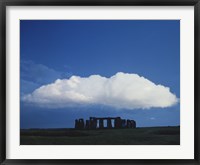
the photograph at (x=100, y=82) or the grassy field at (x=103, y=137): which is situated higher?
the photograph at (x=100, y=82)

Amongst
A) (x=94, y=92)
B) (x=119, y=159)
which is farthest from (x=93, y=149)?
(x=94, y=92)

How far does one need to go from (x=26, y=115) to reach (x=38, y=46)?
493 mm

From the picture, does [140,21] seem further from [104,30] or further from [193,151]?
[193,151]

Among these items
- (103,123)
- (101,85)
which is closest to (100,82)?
(101,85)

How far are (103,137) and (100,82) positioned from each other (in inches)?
15.1

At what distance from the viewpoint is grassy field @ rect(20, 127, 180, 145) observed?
2332 mm

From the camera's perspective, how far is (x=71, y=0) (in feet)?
7.63

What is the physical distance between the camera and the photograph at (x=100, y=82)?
2336 millimetres

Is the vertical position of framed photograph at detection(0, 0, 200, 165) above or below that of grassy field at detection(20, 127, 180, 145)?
above

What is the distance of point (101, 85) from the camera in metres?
2.37

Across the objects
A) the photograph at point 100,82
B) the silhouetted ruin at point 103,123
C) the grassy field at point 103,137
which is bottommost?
the grassy field at point 103,137

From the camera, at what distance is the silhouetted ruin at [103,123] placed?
2328 millimetres

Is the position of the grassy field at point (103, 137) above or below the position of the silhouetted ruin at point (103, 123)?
below

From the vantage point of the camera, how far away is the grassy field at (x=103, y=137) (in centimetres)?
233
